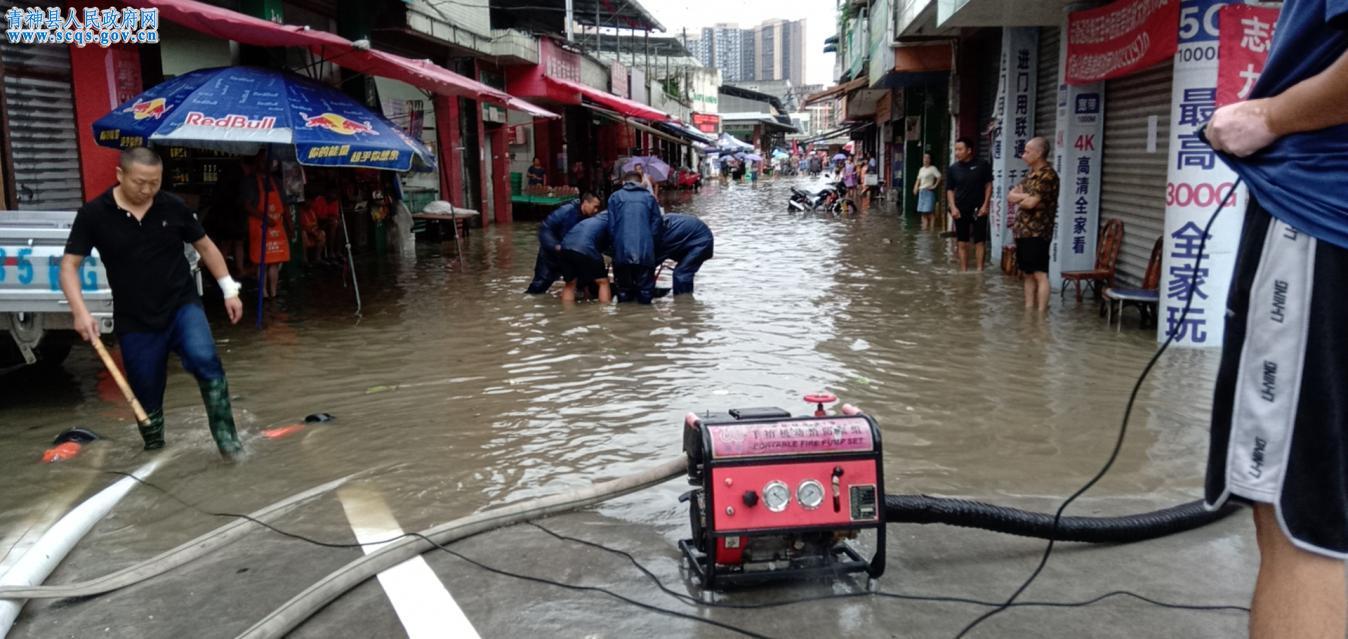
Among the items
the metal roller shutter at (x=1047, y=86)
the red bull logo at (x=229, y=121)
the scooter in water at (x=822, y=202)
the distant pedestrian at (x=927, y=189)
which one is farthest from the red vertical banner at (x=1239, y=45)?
the scooter in water at (x=822, y=202)

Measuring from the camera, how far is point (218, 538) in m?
4.40

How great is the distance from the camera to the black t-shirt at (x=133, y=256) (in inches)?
219

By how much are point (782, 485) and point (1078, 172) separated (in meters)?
A: 9.08

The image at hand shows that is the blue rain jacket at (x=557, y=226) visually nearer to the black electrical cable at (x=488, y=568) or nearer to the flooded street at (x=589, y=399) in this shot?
the flooded street at (x=589, y=399)

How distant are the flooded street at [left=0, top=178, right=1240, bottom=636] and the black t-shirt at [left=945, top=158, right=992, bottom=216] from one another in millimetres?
1116

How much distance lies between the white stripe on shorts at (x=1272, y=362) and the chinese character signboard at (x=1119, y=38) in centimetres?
671

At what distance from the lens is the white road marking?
352 centimetres

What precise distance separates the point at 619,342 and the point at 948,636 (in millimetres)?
6002

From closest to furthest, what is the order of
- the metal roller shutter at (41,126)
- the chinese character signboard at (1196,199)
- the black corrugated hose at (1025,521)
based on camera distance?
the black corrugated hose at (1025,521)
the chinese character signboard at (1196,199)
the metal roller shutter at (41,126)

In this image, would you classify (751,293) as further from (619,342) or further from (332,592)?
(332,592)

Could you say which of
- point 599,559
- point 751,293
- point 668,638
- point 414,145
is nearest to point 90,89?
point 414,145

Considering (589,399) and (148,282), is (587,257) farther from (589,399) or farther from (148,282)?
(148,282)

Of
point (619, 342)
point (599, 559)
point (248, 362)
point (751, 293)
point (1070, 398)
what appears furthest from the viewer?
point (751, 293)

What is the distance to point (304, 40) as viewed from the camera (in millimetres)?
10281
